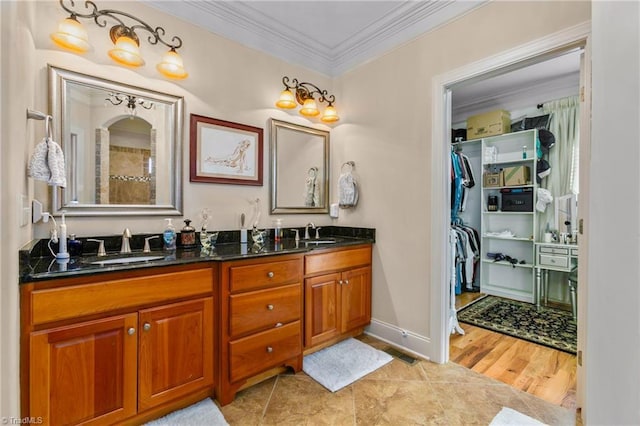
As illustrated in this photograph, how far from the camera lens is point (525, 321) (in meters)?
3.05

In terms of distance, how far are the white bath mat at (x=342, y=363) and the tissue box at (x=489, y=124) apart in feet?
10.8

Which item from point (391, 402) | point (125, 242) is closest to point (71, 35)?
point (125, 242)

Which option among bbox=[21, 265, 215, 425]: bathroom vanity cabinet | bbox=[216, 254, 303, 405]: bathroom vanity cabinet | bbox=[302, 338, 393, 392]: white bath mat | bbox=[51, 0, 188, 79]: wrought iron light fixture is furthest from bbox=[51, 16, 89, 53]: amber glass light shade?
bbox=[302, 338, 393, 392]: white bath mat

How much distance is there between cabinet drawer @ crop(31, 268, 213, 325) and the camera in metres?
1.27

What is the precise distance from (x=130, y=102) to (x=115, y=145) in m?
0.32

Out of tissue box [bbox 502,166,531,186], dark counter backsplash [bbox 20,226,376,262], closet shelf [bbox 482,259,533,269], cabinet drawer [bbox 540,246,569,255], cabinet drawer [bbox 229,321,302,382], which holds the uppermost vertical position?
tissue box [bbox 502,166,531,186]

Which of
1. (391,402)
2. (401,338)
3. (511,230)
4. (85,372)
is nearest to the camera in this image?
(85,372)

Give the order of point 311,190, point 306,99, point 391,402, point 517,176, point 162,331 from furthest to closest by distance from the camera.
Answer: point 517,176 → point 311,190 → point 306,99 → point 391,402 → point 162,331

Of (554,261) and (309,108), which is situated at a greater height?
(309,108)

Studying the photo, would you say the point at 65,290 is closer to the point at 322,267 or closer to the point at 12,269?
the point at 12,269

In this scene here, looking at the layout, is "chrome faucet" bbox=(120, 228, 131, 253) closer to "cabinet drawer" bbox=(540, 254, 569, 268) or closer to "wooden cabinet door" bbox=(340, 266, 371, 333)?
"wooden cabinet door" bbox=(340, 266, 371, 333)

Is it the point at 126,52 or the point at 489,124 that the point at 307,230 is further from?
the point at 489,124

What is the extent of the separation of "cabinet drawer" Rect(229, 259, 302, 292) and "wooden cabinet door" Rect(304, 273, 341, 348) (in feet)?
0.57

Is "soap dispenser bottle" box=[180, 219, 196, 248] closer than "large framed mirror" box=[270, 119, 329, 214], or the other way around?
"soap dispenser bottle" box=[180, 219, 196, 248]
